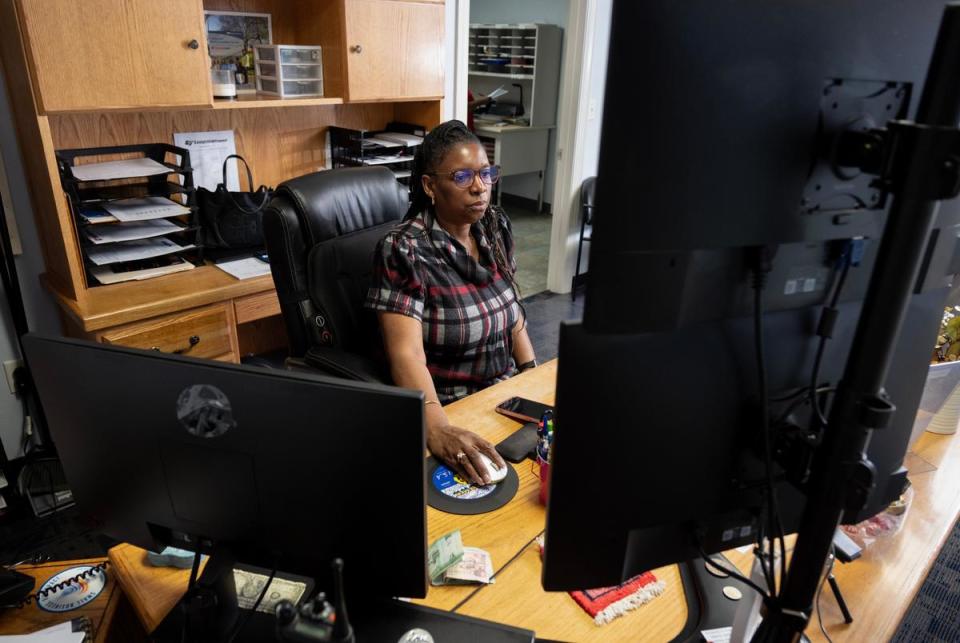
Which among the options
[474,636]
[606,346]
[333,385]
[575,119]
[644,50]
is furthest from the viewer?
[575,119]

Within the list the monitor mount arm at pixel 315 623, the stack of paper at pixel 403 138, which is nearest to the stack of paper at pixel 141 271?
the stack of paper at pixel 403 138

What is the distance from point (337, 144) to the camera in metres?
2.78

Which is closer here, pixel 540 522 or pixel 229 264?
pixel 540 522

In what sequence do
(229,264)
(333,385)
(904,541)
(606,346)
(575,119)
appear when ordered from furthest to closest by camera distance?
(575,119) < (229,264) < (904,541) < (333,385) < (606,346)

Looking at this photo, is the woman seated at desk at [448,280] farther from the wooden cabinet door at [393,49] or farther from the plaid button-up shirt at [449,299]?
the wooden cabinet door at [393,49]

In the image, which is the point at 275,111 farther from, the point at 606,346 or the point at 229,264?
the point at 606,346

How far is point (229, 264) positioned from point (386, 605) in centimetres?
183

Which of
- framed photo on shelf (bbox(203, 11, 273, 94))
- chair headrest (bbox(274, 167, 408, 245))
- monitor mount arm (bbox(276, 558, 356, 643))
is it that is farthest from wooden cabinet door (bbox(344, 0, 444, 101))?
monitor mount arm (bbox(276, 558, 356, 643))

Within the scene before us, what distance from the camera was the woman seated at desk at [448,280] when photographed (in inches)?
63.7

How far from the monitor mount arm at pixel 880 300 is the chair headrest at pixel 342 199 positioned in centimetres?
143

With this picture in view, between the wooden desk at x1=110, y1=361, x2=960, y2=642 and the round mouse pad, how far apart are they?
15 millimetres

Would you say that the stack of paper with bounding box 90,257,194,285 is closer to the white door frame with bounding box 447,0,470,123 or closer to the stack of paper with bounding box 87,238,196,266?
the stack of paper with bounding box 87,238,196,266

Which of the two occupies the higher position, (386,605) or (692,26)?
(692,26)

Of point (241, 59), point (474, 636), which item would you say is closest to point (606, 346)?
point (474, 636)
